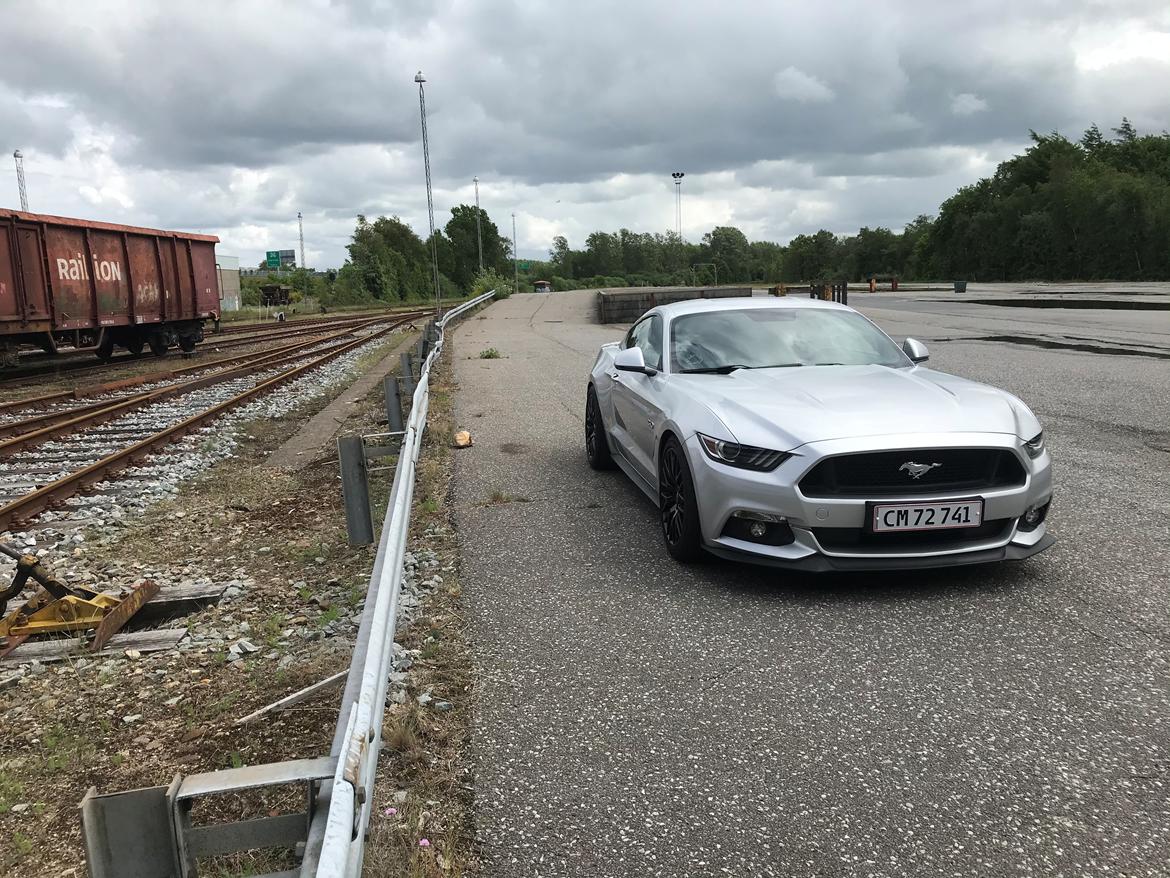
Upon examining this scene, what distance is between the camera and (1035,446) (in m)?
4.57

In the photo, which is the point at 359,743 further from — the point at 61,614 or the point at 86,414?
the point at 86,414

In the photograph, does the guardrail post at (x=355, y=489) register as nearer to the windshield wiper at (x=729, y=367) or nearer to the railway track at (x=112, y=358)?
the windshield wiper at (x=729, y=367)

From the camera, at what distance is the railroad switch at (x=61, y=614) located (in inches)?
184

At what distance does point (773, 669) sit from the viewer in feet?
12.1

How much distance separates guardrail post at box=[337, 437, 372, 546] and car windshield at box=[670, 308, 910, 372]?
209 centimetres

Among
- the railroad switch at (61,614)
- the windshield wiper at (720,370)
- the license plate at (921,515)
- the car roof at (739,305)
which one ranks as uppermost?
the car roof at (739,305)

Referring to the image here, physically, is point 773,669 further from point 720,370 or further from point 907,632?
point 720,370

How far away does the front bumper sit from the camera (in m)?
4.23

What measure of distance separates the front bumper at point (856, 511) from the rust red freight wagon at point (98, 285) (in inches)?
618

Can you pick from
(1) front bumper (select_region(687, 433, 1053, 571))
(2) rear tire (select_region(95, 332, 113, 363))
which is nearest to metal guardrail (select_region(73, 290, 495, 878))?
(1) front bumper (select_region(687, 433, 1053, 571))

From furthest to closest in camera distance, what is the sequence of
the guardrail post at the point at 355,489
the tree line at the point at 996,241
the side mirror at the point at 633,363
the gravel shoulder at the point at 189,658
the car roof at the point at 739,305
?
the tree line at the point at 996,241, the car roof at the point at 739,305, the side mirror at the point at 633,363, the guardrail post at the point at 355,489, the gravel shoulder at the point at 189,658

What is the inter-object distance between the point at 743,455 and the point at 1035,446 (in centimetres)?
149

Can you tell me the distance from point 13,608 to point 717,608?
4.00m

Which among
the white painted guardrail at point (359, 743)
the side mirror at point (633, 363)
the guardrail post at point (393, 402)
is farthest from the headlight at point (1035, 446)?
the guardrail post at point (393, 402)
